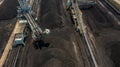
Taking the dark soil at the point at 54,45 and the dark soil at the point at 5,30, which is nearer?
the dark soil at the point at 54,45

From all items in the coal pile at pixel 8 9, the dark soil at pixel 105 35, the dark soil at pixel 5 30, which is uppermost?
the coal pile at pixel 8 9

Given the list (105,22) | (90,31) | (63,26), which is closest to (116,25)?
(105,22)

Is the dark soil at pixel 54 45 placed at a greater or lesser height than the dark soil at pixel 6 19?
lesser

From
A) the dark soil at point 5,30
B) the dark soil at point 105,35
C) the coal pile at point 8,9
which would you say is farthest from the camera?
the coal pile at point 8,9

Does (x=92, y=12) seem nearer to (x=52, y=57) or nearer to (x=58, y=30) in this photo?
(x=58, y=30)

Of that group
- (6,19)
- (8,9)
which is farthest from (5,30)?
(8,9)

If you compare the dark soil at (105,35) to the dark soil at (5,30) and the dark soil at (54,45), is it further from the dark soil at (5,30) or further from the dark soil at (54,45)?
the dark soil at (5,30)

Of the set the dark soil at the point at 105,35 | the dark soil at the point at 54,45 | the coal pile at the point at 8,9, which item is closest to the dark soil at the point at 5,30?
the coal pile at the point at 8,9

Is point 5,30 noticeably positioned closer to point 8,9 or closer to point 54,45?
point 8,9
